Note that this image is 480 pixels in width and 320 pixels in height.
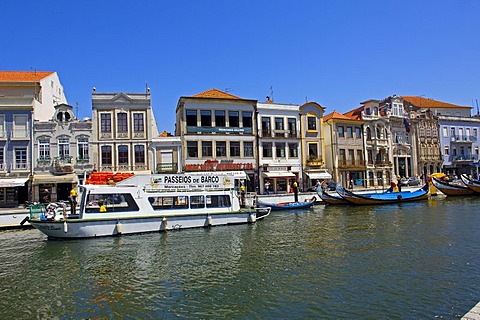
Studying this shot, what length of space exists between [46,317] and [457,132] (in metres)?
64.8

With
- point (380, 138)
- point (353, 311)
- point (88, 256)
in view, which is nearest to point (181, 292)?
point (353, 311)

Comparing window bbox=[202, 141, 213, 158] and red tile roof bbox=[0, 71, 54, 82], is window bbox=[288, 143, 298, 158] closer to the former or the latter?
window bbox=[202, 141, 213, 158]

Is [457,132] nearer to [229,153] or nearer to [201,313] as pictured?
[229,153]

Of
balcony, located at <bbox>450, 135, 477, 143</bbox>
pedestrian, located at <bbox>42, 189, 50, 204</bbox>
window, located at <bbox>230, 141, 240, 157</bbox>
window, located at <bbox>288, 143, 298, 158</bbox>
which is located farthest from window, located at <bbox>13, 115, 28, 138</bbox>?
balcony, located at <bbox>450, 135, 477, 143</bbox>

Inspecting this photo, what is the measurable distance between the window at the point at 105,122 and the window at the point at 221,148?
1152cm

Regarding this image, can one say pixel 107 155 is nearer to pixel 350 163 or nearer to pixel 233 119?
pixel 233 119

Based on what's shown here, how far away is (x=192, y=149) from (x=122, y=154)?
24.2 ft

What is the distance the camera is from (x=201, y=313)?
9.71 m

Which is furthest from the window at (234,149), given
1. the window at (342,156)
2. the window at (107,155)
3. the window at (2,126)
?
the window at (2,126)

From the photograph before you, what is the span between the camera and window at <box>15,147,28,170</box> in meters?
35.7

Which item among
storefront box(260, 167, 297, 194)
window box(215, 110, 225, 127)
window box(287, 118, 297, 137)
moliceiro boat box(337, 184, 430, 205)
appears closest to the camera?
moliceiro boat box(337, 184, 430, 205)

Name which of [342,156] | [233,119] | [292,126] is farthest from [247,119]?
[342,156]

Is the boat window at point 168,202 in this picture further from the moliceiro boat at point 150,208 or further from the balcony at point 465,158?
the balcony at point 465,158

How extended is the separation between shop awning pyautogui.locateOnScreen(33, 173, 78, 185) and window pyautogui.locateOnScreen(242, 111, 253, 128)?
1904 cm
